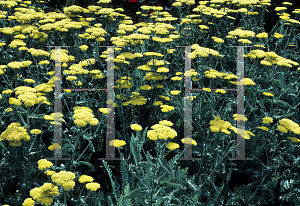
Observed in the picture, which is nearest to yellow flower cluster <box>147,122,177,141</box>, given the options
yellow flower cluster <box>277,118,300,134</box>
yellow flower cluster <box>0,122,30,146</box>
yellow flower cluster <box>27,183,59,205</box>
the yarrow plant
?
the yarrow plant

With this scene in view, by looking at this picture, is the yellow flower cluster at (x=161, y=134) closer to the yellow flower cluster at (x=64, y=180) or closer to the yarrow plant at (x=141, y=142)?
the yarrow plant at (x=141, y=142)

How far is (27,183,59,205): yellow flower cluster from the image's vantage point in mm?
1724

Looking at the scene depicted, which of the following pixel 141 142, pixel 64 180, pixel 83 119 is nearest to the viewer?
pixel 64 180

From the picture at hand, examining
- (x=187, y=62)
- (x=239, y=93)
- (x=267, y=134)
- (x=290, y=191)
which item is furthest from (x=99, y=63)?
(x=290, y=191)

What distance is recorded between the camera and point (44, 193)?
177cm

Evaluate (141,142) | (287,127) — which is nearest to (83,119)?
(141,142)

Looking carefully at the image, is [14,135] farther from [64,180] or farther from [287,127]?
[287,127]

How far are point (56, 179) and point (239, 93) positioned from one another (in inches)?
75.5

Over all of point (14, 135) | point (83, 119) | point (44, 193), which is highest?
point (83, 119)

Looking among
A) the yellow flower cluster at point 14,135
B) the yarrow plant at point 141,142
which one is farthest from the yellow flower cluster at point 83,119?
the yellow flower cluster at point 14,135

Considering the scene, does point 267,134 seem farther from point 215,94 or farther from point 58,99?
point 58,99

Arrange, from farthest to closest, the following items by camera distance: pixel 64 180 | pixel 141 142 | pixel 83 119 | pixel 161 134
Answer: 1. pixel 141 142
2. pixel 83 119
3. pixel 161 134
4. pixel 64 180

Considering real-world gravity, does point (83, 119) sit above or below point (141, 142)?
above

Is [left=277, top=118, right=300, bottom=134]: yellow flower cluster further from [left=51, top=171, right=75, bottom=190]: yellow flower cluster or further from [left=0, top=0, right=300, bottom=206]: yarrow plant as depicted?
[left=51, top=171, right=75, bottom=190]: yellow flower cluster
